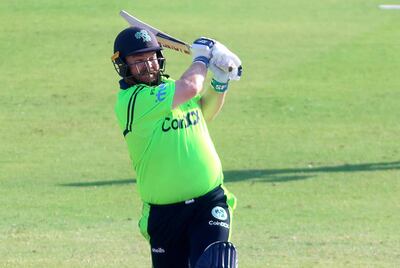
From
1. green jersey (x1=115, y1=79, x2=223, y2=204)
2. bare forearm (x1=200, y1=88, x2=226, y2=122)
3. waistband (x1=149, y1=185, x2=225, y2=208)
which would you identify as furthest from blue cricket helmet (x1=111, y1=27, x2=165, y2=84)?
waistband (x1=149, y1=185, x2=225, y2=208)

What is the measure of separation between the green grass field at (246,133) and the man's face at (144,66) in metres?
3.08

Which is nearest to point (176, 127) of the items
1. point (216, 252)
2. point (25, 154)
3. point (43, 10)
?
point (216, 252)

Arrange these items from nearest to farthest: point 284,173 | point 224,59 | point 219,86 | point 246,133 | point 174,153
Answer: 1. point 174,153
2. point 224,59
3. point 219,86
4. point 284,173
5. point 246,133

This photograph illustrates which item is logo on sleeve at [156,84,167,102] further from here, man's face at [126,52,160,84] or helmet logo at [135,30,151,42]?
helmet logo at [135,30,151,42]

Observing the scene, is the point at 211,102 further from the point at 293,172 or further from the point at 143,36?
the point at 293,172

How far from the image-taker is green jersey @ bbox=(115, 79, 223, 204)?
734cm

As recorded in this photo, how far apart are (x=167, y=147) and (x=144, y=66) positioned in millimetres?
563

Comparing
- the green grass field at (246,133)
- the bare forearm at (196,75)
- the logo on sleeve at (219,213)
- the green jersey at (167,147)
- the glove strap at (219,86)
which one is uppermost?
the bare forearm at (196,75)

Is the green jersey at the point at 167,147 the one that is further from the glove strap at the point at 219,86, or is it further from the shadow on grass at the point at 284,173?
the shadow on grass at the point at 284,173

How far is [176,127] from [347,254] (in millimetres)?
4063

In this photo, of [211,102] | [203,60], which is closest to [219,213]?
[211,102]

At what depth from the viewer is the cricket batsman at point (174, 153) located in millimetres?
7289

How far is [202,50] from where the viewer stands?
24.6 feet

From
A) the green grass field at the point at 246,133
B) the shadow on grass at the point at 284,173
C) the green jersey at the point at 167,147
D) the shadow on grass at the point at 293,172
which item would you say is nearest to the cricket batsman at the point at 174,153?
the green jersey at the point at 167,147
